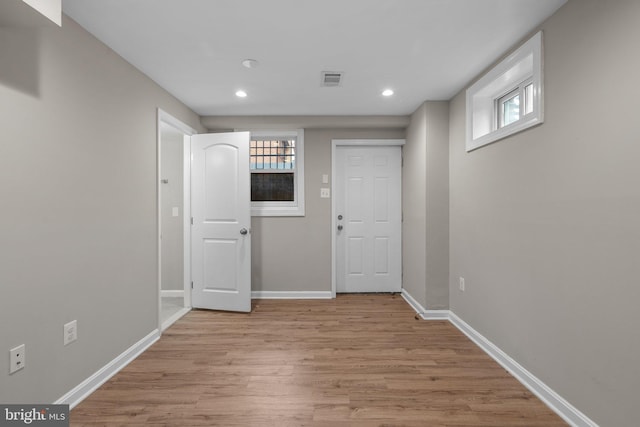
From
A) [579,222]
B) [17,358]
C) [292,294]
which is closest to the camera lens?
[17,358]

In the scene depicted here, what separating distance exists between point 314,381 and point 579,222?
1862mm

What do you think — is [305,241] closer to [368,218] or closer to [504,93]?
[368,218]

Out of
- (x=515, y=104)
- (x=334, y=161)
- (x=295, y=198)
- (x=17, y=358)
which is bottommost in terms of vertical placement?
(x=17, y=358)

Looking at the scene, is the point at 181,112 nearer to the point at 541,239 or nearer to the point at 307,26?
the point at 307,26

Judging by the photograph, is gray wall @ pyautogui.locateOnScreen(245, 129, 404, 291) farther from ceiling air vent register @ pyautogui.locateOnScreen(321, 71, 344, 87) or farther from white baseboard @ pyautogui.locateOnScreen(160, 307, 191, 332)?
ceiling air vent register @ pyautogui.locateOnScreen(321, 71, 344, 87)

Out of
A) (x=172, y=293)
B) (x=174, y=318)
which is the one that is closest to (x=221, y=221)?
(x=174, y=318)

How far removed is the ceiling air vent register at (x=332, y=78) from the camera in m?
2.50

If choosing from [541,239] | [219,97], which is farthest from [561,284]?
[219,97]

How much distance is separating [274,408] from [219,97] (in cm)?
277

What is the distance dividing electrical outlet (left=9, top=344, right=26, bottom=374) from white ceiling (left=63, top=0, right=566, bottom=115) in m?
1.83

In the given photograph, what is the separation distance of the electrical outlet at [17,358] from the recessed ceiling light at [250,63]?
2198 mm

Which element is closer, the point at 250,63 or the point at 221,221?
the point at 250,63

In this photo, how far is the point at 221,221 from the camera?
134 inches

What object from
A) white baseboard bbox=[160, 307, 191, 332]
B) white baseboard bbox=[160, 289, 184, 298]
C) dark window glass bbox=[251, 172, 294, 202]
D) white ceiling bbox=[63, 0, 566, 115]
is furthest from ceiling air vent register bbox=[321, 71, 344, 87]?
white baseboard bbox=[160, 289, 184, 298]
